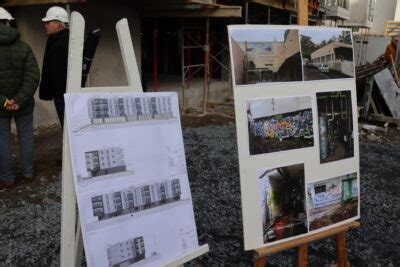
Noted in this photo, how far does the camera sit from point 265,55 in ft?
7.19

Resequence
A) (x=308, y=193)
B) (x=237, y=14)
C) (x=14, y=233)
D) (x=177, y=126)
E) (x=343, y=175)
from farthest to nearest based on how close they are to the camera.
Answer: (x=237, y=14), (x=14, y=233), (x=343, y=175), (x=308, y=193), (x=177, y=126)

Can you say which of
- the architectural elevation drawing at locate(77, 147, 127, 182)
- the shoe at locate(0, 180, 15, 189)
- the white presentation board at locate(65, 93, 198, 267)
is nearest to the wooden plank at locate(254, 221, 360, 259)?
the white presentation board at locate(65, 93, 198, 267)

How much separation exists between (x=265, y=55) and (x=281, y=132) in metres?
0.46

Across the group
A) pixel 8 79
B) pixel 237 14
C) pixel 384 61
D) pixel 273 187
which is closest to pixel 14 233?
pixel 8 79

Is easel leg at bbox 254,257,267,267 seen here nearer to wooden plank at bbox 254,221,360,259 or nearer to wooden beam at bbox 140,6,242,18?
wooden plank at bbox 254,221,360,259

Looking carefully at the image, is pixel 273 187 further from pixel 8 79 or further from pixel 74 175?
pixel 8 79

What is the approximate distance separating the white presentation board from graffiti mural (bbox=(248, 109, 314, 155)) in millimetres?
446

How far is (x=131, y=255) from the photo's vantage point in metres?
1.98

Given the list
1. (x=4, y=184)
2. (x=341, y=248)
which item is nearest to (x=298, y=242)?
(x=341, y=248)

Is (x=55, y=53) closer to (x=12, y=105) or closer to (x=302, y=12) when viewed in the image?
(x=12, y=105)

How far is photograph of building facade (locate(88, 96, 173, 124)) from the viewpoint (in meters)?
1.91

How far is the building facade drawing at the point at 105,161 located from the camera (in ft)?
6.15

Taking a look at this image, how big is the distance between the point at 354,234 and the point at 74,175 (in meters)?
3.21

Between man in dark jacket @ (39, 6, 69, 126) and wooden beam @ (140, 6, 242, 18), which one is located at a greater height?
wooden beam @ (140, 6, 242, 18)
